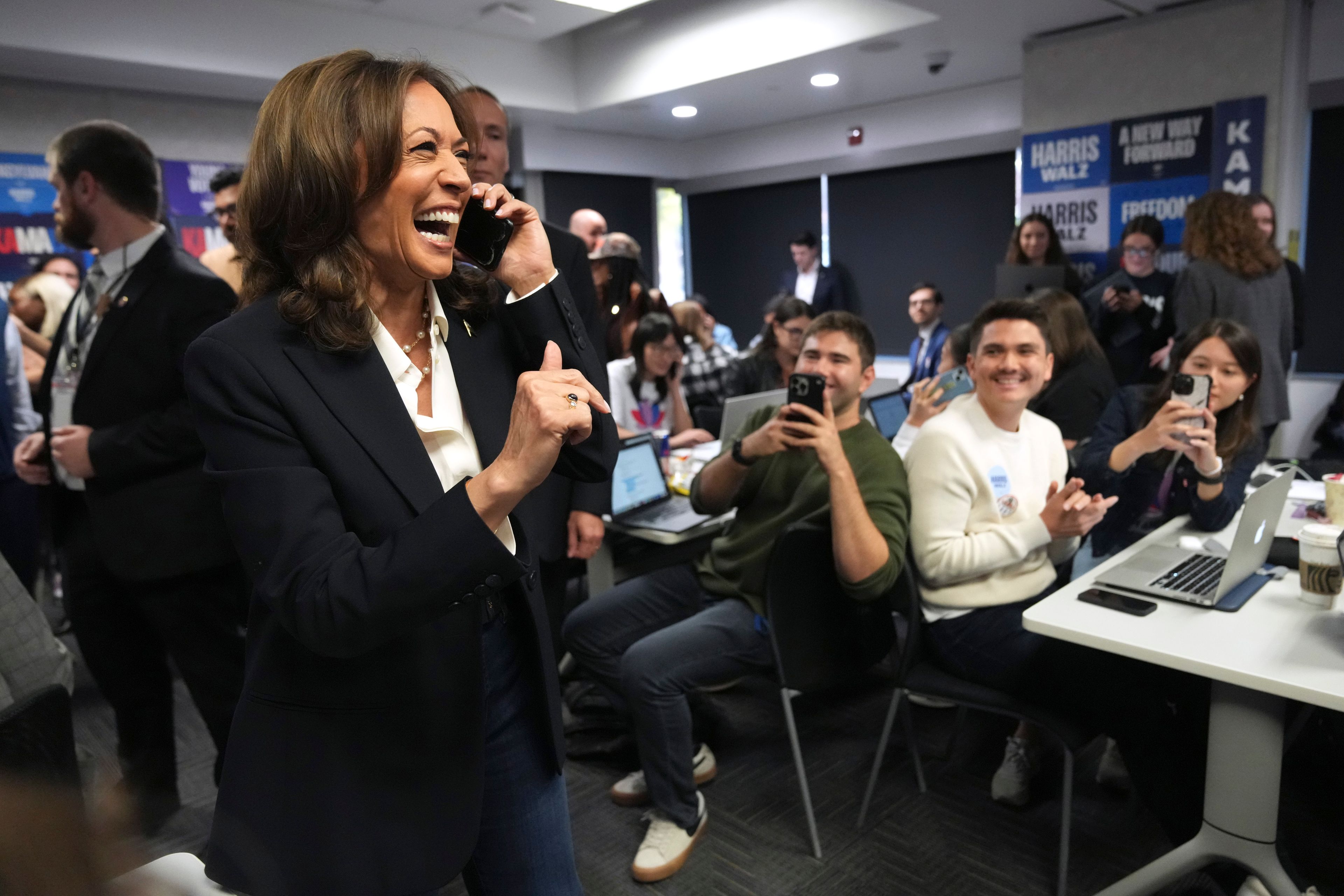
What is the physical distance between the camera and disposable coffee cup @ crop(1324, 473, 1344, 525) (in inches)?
86.6

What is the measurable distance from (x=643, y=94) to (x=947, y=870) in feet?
Answer: 20.0

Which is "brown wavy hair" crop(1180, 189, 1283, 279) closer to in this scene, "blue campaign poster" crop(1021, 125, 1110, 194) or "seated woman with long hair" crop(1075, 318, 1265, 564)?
"blue campaign poster" crop(1021, 125, 1110, 194)

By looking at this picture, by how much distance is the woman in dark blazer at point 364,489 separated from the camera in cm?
88

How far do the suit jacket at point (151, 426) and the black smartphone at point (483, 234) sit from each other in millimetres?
1291

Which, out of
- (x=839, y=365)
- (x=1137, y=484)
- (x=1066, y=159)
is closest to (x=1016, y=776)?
(x=1137, y=484)

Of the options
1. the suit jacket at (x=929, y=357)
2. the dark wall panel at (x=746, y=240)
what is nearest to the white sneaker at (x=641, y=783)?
the suit jacket at (x=929, y=357)

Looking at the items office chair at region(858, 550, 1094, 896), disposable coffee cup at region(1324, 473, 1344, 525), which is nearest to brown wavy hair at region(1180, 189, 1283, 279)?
disposable coffee cup at region(1324, 473, 1344, 525)

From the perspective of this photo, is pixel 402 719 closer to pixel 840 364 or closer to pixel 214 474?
pixel 214 474

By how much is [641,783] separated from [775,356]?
262 centimetres

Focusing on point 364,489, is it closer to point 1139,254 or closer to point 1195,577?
point 1195,577

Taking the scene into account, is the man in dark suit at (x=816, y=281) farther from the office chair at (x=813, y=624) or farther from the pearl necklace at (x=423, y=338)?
the pearl necklace at (x=423, y=338)

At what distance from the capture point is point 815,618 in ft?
7.25

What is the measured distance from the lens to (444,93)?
3.46 feet

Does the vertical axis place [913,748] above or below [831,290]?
below
